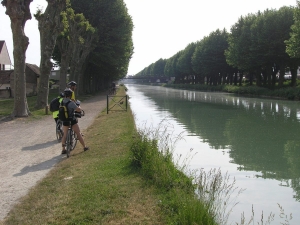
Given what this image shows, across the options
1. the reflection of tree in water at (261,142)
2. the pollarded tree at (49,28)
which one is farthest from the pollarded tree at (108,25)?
the reflection of tree in water at (261,142)

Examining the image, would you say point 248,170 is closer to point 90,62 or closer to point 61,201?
point 61,201

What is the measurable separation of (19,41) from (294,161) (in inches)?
546

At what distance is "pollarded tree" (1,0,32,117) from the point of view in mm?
17656

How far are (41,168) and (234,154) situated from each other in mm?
5902

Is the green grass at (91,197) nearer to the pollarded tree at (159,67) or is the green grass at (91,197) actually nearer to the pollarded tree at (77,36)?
the pollarded tree at (77,36)

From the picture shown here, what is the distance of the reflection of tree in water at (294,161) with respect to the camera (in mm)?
7969

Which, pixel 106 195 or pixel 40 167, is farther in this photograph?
pixel 40 167

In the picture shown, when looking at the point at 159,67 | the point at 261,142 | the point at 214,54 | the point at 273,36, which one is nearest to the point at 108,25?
the point at 273,36

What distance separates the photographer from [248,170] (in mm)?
9391

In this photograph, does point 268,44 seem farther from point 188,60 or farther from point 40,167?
point 188,60

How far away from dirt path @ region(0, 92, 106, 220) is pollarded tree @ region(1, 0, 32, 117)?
2327 millimetres

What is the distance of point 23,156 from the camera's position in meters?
9.59

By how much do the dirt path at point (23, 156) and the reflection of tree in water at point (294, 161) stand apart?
5.26 meters

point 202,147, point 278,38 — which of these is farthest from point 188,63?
point 202,147
